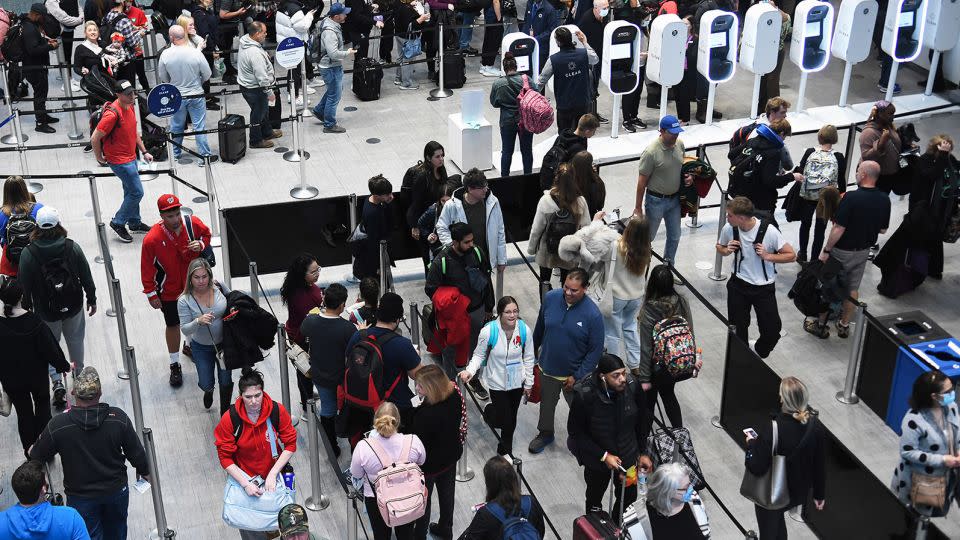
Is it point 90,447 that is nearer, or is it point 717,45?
point 90,447

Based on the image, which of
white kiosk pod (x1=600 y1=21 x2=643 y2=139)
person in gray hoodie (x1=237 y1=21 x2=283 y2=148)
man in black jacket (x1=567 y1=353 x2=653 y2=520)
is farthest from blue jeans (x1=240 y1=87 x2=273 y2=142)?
man in black jacket (x1=567 y1=353 x2=653 y2=520)

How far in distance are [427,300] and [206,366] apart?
2697mm

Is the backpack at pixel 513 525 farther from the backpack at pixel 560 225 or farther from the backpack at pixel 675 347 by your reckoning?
the backpack at pixel 560 225

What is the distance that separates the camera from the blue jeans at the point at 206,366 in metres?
9.01

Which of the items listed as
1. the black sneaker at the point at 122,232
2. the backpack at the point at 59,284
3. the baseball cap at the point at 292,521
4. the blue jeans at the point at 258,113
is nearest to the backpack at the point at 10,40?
the blue jeans at the point at 258,113

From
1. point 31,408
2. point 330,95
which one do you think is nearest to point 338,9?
point 330,95

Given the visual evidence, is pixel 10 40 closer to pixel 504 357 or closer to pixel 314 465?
pixel 314 465

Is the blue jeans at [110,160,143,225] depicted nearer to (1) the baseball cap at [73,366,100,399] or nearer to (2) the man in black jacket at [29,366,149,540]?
(2) the man in black jacket at [29,366,149,540]

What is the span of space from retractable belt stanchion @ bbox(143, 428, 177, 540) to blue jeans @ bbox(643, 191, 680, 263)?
4955 mm

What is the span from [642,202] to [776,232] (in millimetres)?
1857

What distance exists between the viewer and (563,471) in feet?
29.5

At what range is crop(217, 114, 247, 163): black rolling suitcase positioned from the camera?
1394 cm

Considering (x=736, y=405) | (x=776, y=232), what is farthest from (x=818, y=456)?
(x=776, y=232)

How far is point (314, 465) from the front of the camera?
329 inches
